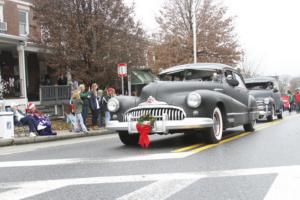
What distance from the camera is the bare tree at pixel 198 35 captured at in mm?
33938

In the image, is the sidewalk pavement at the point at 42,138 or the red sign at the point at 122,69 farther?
the red sign at the point at 122,69

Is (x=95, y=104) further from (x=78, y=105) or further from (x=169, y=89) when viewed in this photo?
(x=169, y=89)

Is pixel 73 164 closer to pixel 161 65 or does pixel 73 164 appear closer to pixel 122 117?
pixel 122 117

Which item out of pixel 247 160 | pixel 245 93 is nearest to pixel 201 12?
pixel 245 93

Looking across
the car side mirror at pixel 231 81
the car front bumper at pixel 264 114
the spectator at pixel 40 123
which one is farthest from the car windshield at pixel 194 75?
the car front bumper at pixel 264 114

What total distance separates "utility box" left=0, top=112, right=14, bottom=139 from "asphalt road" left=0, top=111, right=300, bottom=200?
4.05 m

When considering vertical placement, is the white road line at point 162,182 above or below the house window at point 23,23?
below

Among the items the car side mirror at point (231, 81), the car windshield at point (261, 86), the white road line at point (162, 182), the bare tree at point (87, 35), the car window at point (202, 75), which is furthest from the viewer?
the car windshield at point (261, 86)

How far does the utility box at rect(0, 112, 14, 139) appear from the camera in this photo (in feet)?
42.9

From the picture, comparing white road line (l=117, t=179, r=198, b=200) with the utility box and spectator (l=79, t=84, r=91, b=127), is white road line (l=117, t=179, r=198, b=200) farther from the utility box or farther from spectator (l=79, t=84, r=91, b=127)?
spectator (l=79, t=84, r=91, b=127)

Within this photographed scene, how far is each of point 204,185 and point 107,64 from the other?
49.3 ft

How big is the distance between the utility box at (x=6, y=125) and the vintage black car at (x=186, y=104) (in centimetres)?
467

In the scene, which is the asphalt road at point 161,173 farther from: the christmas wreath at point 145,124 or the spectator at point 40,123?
the spectator at point 40,123

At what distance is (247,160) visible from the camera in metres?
7.09
